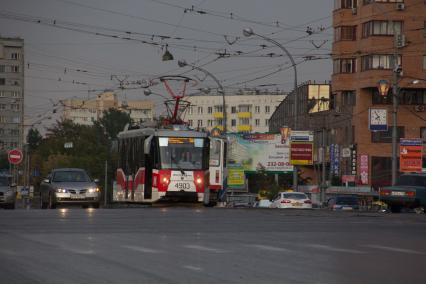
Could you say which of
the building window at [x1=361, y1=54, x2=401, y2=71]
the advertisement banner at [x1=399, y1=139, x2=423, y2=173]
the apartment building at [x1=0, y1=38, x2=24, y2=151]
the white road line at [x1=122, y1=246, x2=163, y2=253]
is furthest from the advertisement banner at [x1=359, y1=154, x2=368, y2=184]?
the apartment building at [x1=0, y1=38, x2=24, y2=151]

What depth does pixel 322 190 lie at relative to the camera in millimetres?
70000

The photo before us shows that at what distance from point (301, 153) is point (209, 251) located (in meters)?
58.1

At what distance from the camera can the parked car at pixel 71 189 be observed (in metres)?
40.9

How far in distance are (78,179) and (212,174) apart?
6729 mm

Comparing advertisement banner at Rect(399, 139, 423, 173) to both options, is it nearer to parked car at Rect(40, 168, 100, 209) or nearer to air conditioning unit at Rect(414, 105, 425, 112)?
air conditioning unit at Rect(414, 105, 425, 112)

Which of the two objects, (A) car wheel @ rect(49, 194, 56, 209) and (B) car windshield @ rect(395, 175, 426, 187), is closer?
(A) car wheel @ rect(49, 194, 56, 209)

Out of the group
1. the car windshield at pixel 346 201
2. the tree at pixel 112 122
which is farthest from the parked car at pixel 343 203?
the tree at pixel 112 122

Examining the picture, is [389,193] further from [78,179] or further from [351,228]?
[351,228]

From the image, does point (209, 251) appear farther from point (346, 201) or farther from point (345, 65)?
point (345, 65)

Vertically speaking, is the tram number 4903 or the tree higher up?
the tree

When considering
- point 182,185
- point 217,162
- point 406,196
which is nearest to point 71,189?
point 182,185

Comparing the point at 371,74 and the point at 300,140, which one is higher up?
the point at 371,74

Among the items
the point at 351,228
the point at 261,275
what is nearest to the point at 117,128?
the point at 351,228

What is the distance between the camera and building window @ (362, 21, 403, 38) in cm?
8681
